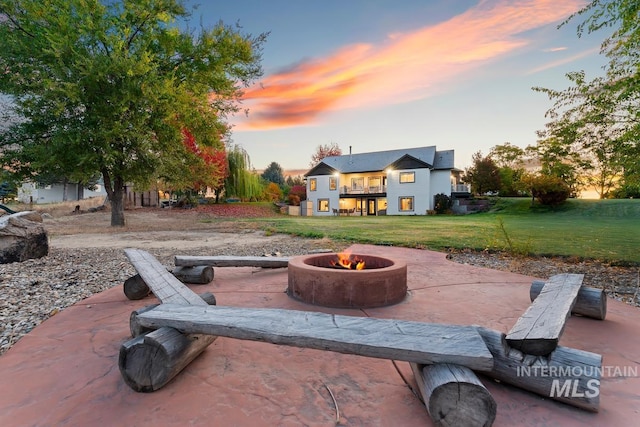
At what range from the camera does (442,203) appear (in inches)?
1082

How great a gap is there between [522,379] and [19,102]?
691 inches

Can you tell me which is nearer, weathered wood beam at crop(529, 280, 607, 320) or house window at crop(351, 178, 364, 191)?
weathered wood beam at crop(529, 280, 607, 320)

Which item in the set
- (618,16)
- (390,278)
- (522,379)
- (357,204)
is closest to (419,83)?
(618,16)

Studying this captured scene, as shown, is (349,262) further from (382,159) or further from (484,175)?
(484,175)

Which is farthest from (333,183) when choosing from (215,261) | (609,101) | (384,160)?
(215,261)

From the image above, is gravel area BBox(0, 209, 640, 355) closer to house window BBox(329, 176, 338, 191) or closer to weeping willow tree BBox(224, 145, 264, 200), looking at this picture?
weeping willow tree BBox(224, 145, 264, 200)

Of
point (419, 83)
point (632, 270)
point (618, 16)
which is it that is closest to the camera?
point (618, 16)

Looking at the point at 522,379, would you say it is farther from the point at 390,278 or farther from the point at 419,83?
the point at 419,83

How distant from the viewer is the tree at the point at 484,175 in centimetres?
3294

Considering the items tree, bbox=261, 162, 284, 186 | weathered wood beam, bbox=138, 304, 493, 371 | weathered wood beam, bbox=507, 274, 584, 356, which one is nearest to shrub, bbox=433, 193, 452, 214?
weathered wood beam, bbox=507, 274, 584, 356

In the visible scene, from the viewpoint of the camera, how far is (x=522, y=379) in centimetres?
198

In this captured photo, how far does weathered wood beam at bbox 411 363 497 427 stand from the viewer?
162cm

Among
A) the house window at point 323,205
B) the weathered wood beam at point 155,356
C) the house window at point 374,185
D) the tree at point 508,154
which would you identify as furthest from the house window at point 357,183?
the weathered wood beam at point 155,356

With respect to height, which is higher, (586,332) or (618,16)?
(618,16)
